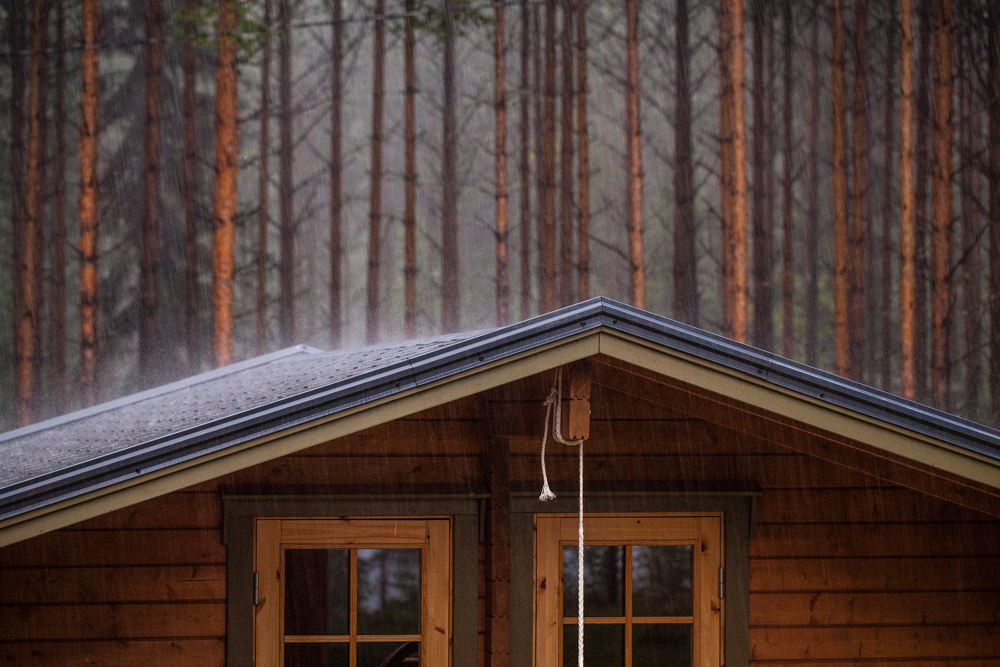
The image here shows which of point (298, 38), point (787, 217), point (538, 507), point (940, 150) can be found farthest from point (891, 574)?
point (298, 38)

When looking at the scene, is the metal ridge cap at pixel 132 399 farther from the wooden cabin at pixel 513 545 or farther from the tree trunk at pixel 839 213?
the tree trunk at pixel 839 213

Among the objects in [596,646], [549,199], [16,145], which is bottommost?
[596,646]

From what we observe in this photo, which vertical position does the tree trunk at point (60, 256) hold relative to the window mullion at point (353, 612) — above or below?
above

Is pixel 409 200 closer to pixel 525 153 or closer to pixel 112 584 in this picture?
pixel 525 153

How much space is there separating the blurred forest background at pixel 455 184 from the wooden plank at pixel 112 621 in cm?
659

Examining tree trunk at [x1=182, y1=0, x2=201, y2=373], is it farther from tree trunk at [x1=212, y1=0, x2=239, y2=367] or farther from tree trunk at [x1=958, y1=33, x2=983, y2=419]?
tree trunk at [x1=958, y1=33, x2=983, y2=419]

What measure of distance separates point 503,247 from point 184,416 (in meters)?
8.96

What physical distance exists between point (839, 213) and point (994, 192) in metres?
2.84

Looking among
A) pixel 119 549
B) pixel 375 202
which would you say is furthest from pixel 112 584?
pixel 375 202

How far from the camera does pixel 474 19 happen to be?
41.7 feet

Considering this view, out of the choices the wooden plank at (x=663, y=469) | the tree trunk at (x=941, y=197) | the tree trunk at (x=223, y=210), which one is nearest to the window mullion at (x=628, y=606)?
the wooden plank at (x=663, y=469)

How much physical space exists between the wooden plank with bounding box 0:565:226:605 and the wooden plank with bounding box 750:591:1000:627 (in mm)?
2575

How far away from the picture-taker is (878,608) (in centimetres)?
425

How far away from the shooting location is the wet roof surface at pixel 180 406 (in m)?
3.36
